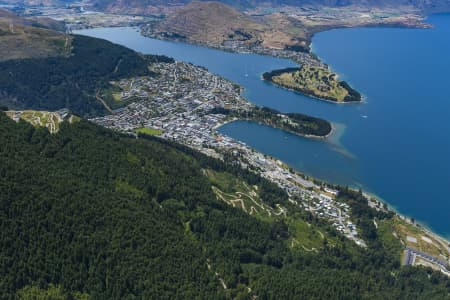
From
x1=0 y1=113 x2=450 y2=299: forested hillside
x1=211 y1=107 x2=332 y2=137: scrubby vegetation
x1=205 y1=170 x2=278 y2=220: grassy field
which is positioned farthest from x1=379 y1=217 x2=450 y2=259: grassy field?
x1=211 y1=107 x2=332 y2=137: scrubby vegetation

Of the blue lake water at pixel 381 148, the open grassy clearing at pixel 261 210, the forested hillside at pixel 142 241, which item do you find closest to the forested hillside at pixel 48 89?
the blue lake water at pixel 381 148

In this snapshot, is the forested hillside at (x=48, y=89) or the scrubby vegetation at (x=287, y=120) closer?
the scrubby vegetation at (x=287, y=120)

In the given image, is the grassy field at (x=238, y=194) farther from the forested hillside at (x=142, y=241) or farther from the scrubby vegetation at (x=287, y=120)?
the scrubby vegetation at (x=287, y=120)

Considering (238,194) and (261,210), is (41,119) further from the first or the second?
(261,210)

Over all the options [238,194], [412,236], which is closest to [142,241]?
[238,194]

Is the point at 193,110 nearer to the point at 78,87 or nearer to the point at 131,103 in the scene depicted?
the point at 131,103

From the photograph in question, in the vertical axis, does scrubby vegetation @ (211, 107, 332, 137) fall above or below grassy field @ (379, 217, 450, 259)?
above

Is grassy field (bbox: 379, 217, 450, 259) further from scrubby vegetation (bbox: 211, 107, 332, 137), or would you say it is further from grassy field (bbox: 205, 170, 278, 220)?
scrubby vegetation (bbox: 211, 107, 332, 137)

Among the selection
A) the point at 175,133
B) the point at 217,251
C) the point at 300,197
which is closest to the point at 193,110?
the point at 175,133

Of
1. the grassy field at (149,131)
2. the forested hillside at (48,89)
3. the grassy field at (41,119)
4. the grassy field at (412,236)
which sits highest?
the grassy field at (41,119)
